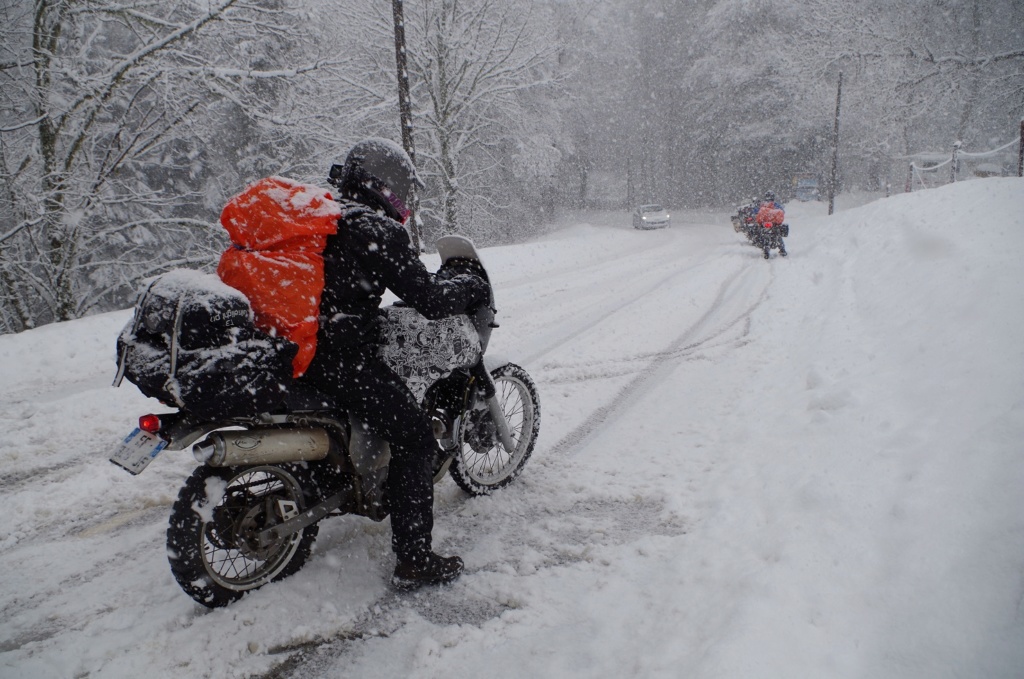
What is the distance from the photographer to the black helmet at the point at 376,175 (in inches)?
110

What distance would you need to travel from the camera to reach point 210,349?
229 centimetres

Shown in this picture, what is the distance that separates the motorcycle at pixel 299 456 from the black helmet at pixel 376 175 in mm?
589

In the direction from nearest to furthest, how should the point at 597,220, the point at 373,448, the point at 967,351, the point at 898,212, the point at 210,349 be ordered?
1. the point at 210,349
2. the point at 373,448
3. the point at 967,351
4. the point at 898,212
5. the point at 597,220

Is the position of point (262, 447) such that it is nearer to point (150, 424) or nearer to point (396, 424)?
point (150, 424)

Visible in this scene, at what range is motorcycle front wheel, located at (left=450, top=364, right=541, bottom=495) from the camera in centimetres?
365

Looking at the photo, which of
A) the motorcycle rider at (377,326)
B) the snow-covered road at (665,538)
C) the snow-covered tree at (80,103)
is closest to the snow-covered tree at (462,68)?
the snow-covered tree at (80,103)

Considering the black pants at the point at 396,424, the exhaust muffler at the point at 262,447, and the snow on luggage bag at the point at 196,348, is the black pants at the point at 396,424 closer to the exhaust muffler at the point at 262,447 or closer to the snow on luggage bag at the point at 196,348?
the exhaust muffler at the point at 262,447

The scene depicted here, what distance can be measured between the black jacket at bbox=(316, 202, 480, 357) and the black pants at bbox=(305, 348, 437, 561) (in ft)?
0.34

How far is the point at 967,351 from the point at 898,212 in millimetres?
9326

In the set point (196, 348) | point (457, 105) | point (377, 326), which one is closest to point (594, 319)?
point (377, 326)

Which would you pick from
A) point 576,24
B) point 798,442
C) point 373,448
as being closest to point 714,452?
point 798,442

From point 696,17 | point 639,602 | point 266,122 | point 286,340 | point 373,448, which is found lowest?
point 639,602

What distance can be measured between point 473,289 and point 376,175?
787 millimetres

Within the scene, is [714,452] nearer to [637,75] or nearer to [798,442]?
[798,442]
